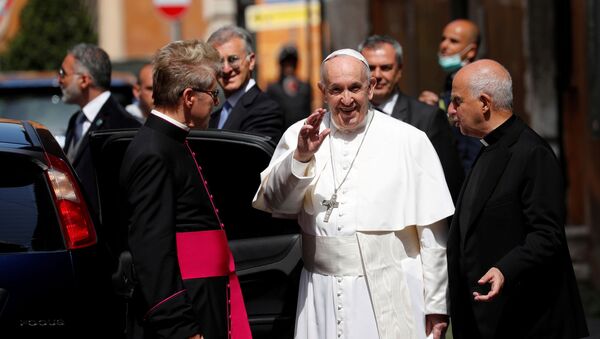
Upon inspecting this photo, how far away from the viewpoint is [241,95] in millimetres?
7969

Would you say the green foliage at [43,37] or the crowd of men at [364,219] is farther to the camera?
the green foliage at [43,37]

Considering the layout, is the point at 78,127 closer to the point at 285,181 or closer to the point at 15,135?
the point at 15,135

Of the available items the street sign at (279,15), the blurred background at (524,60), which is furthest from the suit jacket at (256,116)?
the street sign at (279,15)

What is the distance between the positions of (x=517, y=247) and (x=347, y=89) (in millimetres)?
980

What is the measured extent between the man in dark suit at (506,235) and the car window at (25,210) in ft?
5.43

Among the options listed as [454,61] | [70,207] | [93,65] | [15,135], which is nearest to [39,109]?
[93,65]

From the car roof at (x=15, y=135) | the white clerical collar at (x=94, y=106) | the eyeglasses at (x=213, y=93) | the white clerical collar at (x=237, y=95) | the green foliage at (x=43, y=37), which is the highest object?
the eyeglasses at (x=213, y=93)

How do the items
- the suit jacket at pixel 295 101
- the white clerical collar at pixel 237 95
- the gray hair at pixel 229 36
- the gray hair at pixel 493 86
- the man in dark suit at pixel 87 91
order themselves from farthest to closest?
the suit jacket at pixel 295 101
the man in dark suit at pixel 87 91
the gray hair at pixel 229 36
the white clerical collar at pixel 237 95
the gray hair at pixel 493 86

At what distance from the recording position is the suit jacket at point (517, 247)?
5527 millimetres

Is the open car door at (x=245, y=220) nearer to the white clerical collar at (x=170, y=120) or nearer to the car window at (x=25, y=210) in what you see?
the car window at (x=25, y=210)

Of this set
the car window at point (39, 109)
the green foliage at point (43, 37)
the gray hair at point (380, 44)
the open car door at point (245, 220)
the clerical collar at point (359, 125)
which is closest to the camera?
the clerical collar at point (359, 125)

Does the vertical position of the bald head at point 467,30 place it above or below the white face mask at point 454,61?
above

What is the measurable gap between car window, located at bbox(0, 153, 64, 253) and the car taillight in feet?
0.12

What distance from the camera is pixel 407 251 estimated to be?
6016mm
